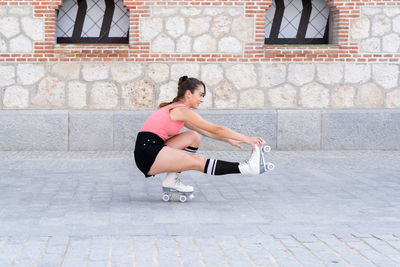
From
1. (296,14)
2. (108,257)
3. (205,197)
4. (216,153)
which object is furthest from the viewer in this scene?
(296,14)

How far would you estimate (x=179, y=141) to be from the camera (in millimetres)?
6266

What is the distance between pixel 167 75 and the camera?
35.0 feet

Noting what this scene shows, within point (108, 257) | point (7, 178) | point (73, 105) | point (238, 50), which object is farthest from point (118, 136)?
point (108, 257)

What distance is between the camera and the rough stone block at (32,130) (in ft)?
34.0

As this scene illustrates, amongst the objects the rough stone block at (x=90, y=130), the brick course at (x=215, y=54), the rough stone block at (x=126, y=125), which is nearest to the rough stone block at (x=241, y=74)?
the brick course at (x=215, y=54)

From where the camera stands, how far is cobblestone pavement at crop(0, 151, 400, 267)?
163 inches

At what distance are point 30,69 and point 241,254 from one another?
726 centimetres

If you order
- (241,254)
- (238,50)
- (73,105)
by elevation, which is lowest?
(241,254)

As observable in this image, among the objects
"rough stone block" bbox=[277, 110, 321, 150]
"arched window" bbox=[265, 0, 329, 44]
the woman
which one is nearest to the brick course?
"arched window" bbox=[265, 0, 329, 44]

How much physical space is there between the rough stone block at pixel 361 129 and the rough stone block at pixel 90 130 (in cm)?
353

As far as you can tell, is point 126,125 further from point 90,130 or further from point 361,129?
point 361,129

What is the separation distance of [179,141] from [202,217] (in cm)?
105

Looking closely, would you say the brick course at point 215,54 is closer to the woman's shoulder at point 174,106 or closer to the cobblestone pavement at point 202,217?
the cobblestone pavement at point 202,217

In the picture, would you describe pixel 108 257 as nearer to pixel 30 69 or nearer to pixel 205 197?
pixel 205 197
